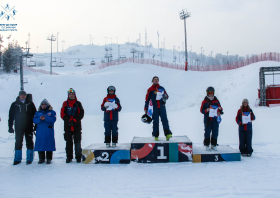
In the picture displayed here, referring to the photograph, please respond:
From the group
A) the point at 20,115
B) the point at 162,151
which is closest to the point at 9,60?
the point at 20,115

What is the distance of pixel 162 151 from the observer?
5.79 m

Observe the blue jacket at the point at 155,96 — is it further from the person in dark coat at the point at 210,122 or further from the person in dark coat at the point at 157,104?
the person in dark coat at the point at 210,122

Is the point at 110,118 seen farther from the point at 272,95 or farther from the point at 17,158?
the point at 272,95

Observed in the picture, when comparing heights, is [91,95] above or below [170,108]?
above

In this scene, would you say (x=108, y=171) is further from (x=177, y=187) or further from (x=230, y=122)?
(x=230, y=122)

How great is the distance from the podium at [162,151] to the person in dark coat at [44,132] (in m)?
2.31

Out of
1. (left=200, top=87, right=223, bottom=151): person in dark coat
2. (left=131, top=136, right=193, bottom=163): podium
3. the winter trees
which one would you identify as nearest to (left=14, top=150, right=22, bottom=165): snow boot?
(left=131, top=136, right=193, bottom=163): podium

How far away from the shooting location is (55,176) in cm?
485

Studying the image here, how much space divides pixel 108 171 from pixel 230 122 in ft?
30.9

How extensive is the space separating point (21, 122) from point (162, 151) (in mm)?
4036

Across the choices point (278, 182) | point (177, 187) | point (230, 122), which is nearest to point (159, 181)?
point (177, 187)

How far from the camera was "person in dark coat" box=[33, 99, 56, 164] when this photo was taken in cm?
588

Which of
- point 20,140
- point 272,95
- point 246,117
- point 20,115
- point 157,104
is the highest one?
point 272,95

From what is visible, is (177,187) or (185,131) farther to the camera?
(185,131)
